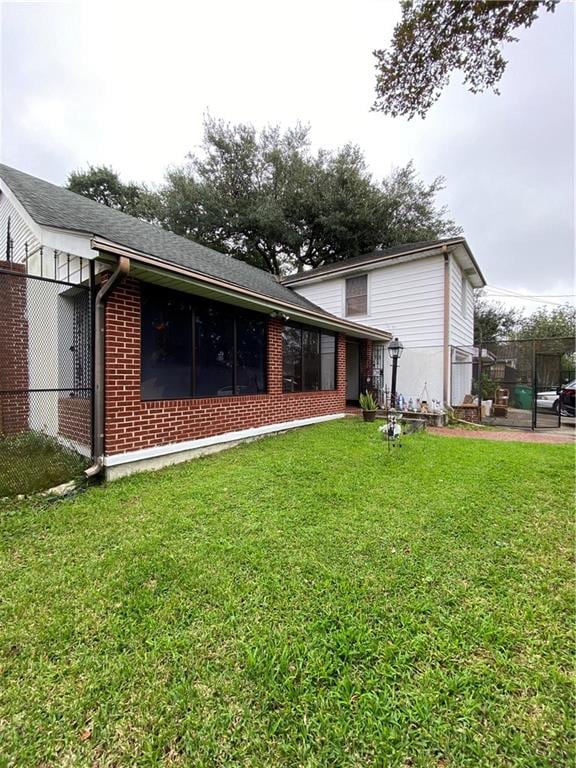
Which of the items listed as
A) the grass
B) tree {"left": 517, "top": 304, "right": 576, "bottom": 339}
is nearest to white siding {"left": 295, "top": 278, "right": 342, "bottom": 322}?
the grass

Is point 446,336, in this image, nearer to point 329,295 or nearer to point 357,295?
point 357,295

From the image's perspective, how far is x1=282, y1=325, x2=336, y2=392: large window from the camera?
24.2 ft

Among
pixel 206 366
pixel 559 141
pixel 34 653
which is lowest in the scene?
pixel 34 653

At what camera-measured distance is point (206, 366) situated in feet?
17.7

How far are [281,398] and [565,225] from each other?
16.9 m

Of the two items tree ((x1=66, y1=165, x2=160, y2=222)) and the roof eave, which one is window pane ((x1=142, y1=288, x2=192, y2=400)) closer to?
the roof eave

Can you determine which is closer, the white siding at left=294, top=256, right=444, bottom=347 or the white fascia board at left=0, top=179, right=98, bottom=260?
the white fascia board at left=0, top=179, right=98, bottom=260

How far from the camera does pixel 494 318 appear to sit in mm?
24016

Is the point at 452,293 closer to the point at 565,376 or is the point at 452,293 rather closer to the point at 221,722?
the point at 565,376

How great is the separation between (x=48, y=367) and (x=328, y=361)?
593cm

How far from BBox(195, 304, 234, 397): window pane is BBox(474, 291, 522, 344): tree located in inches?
899

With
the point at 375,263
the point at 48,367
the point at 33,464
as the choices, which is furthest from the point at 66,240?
the point at 375,263

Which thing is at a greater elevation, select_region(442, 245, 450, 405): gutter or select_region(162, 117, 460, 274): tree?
select_region(162, 117, 460, 274): tree

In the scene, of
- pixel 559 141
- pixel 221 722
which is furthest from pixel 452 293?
pixel 221 722
